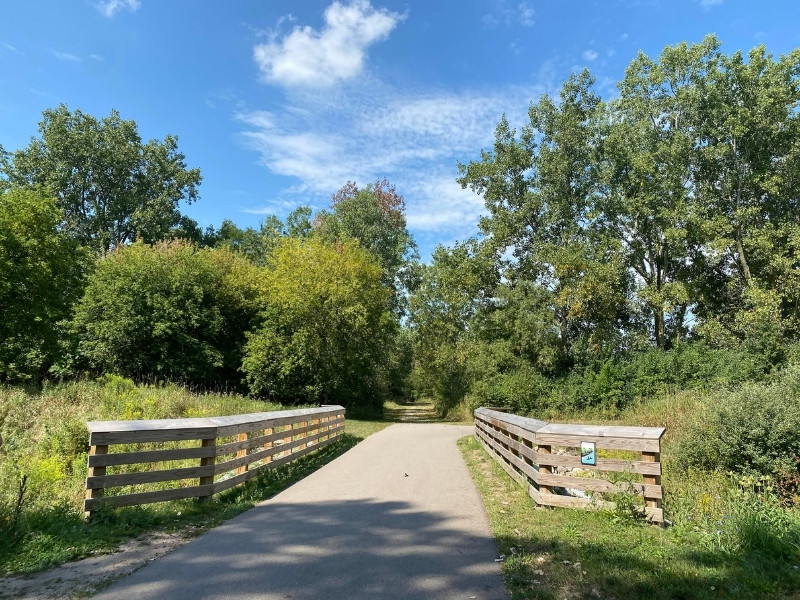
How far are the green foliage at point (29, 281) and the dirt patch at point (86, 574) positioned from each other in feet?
57.8

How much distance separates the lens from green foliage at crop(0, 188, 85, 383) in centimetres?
1941

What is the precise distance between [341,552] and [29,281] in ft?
67.0

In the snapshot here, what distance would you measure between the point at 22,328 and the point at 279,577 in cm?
2077

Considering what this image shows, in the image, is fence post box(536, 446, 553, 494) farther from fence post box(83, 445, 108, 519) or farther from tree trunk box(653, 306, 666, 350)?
tree trunk box(653, 306, 666, 350)

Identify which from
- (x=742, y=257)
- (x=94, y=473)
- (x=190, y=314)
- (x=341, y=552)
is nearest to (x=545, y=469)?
(x=341, y=552)

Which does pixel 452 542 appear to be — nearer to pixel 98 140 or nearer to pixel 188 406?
pixel 188 406

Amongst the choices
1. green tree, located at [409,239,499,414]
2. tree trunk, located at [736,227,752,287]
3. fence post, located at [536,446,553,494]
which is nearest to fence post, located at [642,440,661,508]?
fence post, located at [536,446,553,494]

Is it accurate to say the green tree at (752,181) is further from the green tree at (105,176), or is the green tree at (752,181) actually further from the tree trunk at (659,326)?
the green tree at (105,176)

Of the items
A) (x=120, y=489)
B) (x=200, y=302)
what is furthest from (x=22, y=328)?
(x=120, y=489)

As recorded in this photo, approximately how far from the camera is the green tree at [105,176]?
39.7 meters

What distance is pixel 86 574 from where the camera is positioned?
431 centimetres

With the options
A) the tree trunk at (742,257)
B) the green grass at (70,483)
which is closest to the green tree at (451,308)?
the tree trunk at (742,257)

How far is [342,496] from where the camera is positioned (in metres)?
7.56

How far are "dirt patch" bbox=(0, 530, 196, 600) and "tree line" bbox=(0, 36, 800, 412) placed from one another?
731 inches
